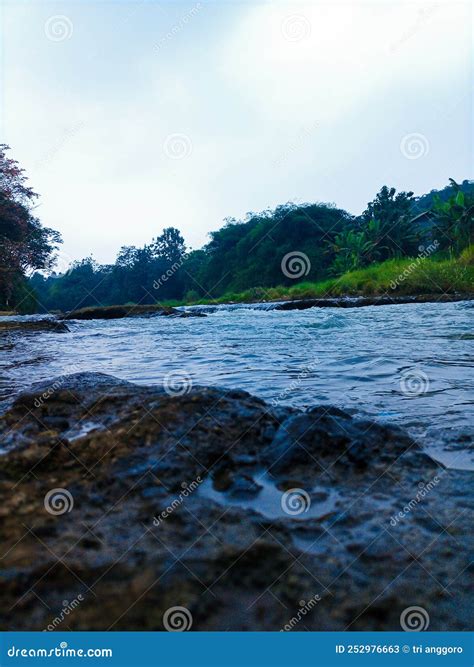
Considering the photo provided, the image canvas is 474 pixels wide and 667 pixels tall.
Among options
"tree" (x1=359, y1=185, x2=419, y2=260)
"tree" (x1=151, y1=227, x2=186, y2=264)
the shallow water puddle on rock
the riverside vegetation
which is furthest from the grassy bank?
"tree" (x1=151, y1=227, x2=186, y2=264)

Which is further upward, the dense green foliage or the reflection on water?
the dense green foliage

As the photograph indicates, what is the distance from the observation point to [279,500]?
1.37 meters

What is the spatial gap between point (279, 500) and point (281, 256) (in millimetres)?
45907

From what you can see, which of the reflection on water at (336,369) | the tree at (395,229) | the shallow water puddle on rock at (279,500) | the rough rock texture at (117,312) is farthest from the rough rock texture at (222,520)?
the tree at (395,229)

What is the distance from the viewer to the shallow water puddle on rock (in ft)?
4.25

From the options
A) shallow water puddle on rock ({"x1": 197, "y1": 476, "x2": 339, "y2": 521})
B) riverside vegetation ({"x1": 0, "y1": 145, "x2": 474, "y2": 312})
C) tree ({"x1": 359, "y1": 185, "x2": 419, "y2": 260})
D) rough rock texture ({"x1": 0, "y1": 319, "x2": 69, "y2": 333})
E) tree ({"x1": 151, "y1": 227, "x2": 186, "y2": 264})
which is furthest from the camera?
tree ({"x1": 151, "y1": 227, "x2": 186, "y2": 264})

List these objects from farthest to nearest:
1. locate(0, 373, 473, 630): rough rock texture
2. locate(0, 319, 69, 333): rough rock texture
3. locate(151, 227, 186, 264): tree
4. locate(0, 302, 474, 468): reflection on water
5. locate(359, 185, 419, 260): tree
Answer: locate(151, 227, 186, 264): tree → locate(359, 185, 419, 260): tree → locate(0, 319, 69, 333): rough rock texture → locate(0, 302, 474, 468): reflection on water → locate(0, 373, 473, 630): rough rock texture

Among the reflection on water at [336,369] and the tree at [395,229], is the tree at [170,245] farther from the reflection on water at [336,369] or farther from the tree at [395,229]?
the reflection on water at [336,369]

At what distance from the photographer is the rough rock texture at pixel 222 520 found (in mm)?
979

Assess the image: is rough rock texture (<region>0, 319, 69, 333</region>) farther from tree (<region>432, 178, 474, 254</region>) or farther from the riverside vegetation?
tree (<region>432, 178, 474, 254</region>)

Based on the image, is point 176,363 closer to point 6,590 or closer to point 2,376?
point 2,376

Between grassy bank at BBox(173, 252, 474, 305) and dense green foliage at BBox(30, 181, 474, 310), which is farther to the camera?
dense green foliage at BBox(30, 181, 474, 310)

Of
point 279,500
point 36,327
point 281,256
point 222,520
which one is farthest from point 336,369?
point 281,256

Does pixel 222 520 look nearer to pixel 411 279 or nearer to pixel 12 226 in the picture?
pixel 12 226
